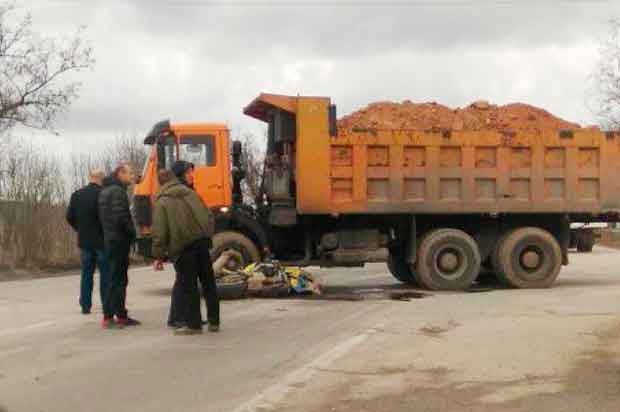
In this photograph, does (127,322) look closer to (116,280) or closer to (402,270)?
(116,280)

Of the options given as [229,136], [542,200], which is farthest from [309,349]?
[542,200]

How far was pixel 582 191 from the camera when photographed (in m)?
14.9

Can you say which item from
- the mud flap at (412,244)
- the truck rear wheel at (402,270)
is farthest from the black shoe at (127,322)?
the truck rear wheel at (402,270)

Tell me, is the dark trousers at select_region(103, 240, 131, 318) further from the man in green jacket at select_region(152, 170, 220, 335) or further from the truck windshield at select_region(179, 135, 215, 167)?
the truck windshield at select_region(179, 135, 215, 167)

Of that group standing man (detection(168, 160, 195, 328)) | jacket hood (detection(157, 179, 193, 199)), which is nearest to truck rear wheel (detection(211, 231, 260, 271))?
standing man (detection(168, 160, 195, 328))

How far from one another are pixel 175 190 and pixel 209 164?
495 centimetres

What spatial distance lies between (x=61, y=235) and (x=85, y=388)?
54.5ft

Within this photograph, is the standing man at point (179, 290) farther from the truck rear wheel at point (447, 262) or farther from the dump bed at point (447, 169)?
the truck rear wheel at point (447, 262)

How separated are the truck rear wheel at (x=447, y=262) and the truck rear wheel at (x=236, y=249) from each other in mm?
2843

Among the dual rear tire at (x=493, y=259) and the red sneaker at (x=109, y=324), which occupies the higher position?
the dual rear tire at (x=493, y=259)

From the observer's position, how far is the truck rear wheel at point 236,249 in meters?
14.1

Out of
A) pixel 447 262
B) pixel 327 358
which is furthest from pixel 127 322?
pixel 447 262

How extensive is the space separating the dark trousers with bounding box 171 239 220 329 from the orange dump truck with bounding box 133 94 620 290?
4581 millimetres

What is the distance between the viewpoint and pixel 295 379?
703cm
